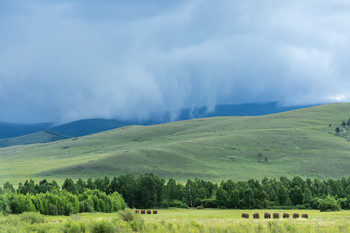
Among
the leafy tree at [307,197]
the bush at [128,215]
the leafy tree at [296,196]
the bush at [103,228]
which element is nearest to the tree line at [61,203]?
the bush at [128,215]

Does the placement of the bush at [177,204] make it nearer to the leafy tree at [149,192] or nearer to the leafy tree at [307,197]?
Result: the leafy tree at [149,192]

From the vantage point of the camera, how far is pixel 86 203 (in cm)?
6688

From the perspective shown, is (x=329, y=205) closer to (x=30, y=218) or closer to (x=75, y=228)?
(x=75, y=228)

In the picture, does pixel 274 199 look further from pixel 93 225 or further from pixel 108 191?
pixel 93 225

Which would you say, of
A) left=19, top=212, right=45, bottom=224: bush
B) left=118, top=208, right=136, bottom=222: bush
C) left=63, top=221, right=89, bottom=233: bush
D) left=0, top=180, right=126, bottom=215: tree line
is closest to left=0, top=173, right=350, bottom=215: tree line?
left=0, top=180, right=126, bottom=215: tree line

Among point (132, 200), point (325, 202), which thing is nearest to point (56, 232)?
point (325, 202)

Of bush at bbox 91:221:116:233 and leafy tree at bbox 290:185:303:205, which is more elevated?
bush at bbox 91:221:116:233

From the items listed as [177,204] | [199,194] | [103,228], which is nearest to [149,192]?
[177,204]

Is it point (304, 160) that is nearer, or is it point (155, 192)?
point (155, 192)

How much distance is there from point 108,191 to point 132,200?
7333 mm

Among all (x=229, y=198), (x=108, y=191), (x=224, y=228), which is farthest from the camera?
(x=108, y=191)

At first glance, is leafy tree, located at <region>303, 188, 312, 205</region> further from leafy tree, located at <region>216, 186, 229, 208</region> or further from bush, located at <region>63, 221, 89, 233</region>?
bush, located at <region>63, 221, 89, 233</region>

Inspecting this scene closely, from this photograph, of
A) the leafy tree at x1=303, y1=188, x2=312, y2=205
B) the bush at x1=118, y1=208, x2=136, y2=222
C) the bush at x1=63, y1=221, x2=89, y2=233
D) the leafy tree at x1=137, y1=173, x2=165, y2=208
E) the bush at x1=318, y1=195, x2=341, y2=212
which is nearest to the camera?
the bush at x1=63, y1=221, x2=89, y2=233

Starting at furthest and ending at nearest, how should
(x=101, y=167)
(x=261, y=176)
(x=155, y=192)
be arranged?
1. (x=101, y=167)
2. (x=261, y=176)
3. (x=155, y=192)
